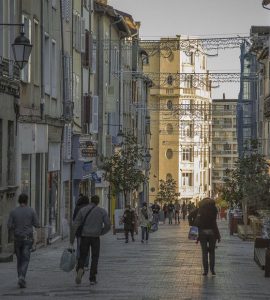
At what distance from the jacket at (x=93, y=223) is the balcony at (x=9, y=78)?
361 inches

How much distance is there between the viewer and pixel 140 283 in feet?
62.8

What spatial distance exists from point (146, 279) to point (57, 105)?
20.2m

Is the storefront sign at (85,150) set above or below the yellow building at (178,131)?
below

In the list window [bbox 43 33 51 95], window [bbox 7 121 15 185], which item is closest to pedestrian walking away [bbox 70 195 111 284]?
window [bbox 7 121 15 185]

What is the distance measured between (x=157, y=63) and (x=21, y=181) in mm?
98691

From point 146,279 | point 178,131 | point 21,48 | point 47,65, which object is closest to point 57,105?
point 47,65

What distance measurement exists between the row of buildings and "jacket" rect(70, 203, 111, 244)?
8794 mm

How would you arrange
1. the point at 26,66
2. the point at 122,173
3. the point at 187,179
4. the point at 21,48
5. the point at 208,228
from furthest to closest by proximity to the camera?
1. the point at 187,179
2. the point at 122,173
3. the point at 26,66
4. the point at 21,48
5. the point at 208,228

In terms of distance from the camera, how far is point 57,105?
3975 cm

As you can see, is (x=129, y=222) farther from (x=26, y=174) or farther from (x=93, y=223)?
(x=93, y=223)

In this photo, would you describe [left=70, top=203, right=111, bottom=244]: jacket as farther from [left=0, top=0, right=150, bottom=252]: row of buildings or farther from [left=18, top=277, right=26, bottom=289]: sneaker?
[left=0, top=0, right=150, bottom=252]: row of buildings

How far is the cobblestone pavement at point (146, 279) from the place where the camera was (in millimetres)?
17234

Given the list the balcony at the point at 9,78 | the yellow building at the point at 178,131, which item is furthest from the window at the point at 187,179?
the balcony at the point at 9,78

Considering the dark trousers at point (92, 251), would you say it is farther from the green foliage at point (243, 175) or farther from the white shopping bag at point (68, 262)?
the green foliage at point (243, 175)
